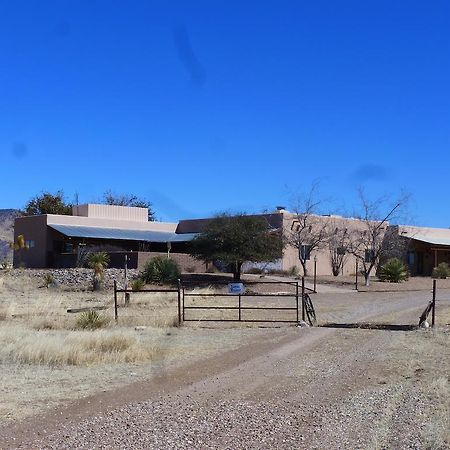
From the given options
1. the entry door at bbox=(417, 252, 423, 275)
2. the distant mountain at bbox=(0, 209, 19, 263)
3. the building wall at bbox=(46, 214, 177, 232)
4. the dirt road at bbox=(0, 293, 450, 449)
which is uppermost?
the distant mountain at bbox=(0, 209, 19, 263)

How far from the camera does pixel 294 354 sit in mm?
15039

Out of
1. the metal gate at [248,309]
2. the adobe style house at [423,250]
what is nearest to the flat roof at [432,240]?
the adobe style house at [423,250]

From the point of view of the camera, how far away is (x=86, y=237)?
52.8 meters

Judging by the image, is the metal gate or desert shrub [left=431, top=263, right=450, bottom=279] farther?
desert shrub [left=431, top=263, right=450, bottom=279]

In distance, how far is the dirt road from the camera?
786 cm

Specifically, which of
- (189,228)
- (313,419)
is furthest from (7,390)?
(189,228)

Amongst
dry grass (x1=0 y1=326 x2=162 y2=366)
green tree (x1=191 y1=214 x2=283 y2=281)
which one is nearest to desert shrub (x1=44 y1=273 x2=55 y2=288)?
green tree (x1=191 y1=214 x2=283 y2=281)

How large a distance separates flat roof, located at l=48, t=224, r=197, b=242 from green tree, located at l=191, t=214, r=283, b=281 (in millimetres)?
12658

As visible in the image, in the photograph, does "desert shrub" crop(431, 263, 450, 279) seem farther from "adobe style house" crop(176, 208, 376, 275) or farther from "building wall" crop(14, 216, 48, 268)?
"building wall" crop(14, 216, 48, 268)

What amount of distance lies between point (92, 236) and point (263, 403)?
1746 inches

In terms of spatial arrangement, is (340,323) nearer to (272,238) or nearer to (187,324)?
(187,324)

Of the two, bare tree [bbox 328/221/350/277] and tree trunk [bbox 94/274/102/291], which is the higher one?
bare tree [bbox 328/221/350/277]

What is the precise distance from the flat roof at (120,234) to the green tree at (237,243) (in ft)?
41.5

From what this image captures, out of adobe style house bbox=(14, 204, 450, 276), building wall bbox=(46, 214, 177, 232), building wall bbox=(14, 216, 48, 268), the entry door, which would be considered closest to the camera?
adobe style house bbox=(14, 204, 450, 276)
